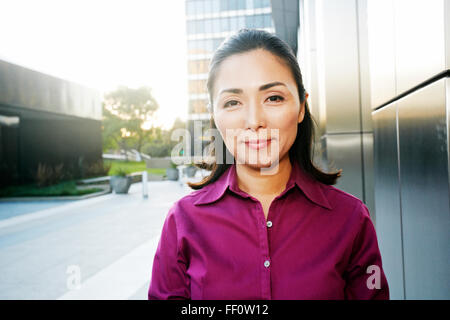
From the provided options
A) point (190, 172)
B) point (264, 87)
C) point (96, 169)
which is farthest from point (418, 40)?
point (190, 172)

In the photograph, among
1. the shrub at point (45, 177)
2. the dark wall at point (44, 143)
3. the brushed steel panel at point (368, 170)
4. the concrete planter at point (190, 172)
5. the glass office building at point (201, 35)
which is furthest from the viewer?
the glass office building at point (201, 35)

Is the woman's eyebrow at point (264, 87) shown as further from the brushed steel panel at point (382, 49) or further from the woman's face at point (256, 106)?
the brushed steel panel at point (382, 49)

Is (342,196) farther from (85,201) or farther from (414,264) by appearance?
(85,201)

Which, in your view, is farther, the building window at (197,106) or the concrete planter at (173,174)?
the building window at (197,106)

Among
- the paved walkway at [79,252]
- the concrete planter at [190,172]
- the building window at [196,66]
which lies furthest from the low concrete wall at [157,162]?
the paved walkway at [79,252]

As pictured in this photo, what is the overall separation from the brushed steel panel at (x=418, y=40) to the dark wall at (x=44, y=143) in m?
14.4

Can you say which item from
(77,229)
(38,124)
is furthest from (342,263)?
(38,124)

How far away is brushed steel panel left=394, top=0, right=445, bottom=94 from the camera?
3.93 feet

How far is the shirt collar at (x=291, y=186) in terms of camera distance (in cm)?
134

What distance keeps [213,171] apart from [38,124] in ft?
61.1

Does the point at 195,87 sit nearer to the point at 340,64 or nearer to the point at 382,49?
the point at 340,64

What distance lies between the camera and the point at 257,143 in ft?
4.21

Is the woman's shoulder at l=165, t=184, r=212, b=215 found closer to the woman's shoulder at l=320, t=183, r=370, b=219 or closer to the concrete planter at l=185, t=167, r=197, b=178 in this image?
the woman's shoulder at l=320, t=183, r=370, b=219

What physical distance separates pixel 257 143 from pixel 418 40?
75cm
